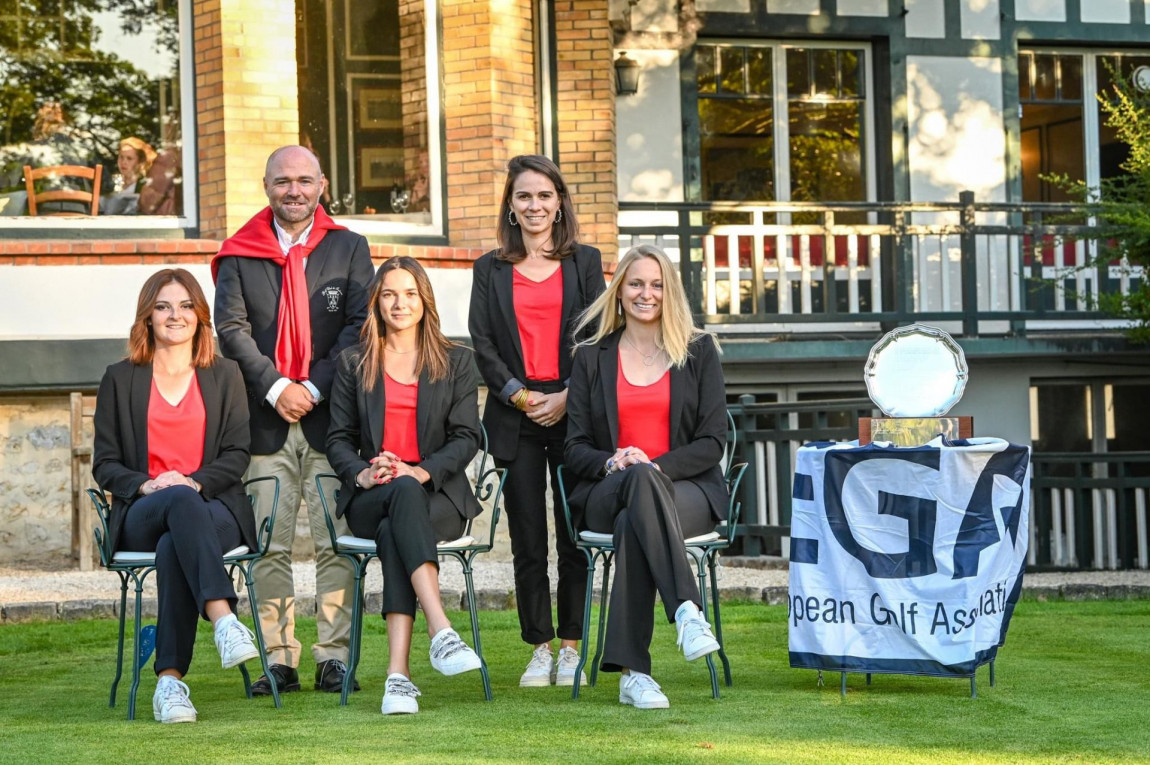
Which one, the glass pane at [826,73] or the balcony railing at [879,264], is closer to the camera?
the balcony railing at [879,264]

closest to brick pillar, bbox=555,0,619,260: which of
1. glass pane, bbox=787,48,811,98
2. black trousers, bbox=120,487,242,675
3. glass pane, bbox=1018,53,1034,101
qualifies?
glass pane, bbox=787,48,811,98

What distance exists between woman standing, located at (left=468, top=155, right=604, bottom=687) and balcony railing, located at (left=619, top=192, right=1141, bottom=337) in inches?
235

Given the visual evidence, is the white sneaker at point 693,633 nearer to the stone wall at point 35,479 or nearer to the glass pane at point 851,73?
the stone wall at point 35,479

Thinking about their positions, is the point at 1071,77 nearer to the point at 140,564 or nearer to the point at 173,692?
the point at 140,564

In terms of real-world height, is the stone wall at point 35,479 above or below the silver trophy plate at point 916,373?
below

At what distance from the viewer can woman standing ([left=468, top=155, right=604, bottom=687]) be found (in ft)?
18.0

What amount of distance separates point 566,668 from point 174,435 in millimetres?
1598

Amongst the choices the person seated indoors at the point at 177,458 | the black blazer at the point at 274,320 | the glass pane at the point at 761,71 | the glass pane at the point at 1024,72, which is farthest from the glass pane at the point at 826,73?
the person seated indoors at the point at 177,458

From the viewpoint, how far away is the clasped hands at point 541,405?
17.8 ft

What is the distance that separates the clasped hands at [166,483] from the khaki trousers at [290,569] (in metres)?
0.45

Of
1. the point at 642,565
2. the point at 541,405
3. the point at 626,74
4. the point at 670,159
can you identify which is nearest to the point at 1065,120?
the point at 670,159

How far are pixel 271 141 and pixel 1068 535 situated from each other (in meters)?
6.03

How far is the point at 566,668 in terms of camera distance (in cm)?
540

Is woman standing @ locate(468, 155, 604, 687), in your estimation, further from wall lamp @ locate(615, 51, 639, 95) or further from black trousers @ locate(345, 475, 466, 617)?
wall lamp @ locate(615, 51, 639, 95)
